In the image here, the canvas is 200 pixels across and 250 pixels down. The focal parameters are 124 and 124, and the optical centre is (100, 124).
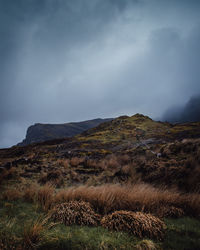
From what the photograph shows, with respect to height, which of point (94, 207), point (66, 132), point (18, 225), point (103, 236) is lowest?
point (94, 207)

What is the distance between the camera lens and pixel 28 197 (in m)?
3.28

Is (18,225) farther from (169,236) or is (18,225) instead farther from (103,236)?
(169,236)

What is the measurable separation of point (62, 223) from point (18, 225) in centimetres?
69

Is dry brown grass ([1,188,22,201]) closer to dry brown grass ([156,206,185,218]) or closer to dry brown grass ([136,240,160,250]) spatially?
dry brown grass ([136,240,160,250])

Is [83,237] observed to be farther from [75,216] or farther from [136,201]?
[136,201]

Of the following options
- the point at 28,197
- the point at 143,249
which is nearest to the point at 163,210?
the point at 143,249

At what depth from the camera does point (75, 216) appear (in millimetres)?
2283

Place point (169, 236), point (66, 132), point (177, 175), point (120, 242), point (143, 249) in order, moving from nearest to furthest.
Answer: point (143, 249) < point (120, 242) < point (169, 236) < point (177, 175) < point (66, 132)

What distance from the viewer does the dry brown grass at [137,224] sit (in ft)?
6.38

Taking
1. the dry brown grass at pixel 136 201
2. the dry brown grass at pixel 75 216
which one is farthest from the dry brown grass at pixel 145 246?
the dry brown grass at pixel 136 201

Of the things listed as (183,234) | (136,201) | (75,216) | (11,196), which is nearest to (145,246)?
(183,234)

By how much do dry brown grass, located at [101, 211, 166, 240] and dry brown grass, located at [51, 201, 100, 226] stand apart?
0.23 metres

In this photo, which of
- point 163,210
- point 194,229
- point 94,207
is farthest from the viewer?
point 94,207

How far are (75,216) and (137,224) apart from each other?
1.10m
